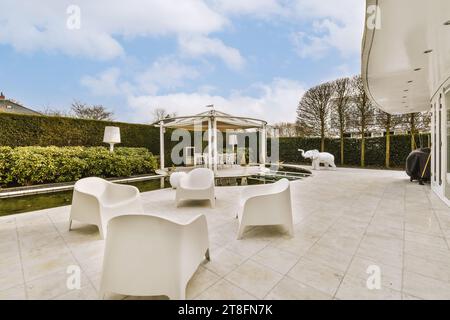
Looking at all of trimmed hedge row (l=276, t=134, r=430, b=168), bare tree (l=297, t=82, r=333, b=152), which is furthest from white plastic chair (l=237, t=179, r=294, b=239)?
trimmed hedge row (l=276, t=134, r=430, b=168)

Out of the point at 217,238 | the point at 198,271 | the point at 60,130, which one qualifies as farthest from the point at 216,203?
the point at 60,130

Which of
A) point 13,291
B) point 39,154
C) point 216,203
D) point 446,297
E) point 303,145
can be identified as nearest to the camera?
point 446,297

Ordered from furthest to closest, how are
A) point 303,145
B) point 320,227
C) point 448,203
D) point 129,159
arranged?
point 303,145 → point 129,159 → point 448,203 → point 320,227

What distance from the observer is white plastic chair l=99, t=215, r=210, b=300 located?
1.65 meters

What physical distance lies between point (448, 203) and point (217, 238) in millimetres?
4934

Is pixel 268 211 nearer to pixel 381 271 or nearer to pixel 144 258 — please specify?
pixel 381 271

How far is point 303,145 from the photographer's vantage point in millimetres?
14711

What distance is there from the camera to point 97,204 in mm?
2990

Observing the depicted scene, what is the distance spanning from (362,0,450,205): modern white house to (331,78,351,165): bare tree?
4950mm

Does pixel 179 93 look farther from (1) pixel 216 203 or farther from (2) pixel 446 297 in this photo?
(2) pixel 446 297

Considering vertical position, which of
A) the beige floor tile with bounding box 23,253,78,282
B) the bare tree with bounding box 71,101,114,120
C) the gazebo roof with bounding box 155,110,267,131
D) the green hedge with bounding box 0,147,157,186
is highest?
the bare tree with bounding box 71,101,114,120

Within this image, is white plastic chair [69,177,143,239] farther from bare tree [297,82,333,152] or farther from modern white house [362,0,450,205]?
bare tree [297,82,333,152]

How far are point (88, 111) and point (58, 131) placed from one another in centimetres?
1166

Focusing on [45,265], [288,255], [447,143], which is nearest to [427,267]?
[288,255]
